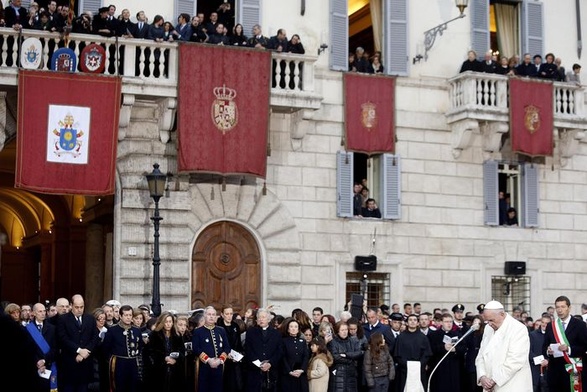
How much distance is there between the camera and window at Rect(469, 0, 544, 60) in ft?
94.3

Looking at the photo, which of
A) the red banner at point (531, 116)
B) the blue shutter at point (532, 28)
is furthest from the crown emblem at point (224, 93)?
the blue shutter at point (532, 28)

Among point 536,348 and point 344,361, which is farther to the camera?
point 536,348

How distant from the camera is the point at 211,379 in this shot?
18203 mm

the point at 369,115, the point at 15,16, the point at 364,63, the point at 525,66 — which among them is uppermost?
the point at 15,16

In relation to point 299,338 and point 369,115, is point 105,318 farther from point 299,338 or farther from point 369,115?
point 369,115

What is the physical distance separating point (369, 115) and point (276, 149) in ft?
8.02

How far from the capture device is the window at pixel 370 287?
26.7m

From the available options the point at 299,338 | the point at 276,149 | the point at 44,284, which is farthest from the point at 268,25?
the point at 44,284

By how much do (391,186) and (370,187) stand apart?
29.0 inches

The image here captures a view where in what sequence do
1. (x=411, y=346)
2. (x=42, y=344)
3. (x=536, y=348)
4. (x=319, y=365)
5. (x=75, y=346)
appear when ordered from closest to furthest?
(x=42, y=344), (x=75, y=346), (x=319, y=365), (x=411, y=346), (x=536, y=348)

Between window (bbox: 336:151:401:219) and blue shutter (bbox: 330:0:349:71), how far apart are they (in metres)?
2.11

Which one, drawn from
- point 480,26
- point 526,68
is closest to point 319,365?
point 526,68

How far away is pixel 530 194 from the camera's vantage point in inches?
1120

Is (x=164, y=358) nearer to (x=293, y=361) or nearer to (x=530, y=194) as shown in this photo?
(x=293, y=361)
